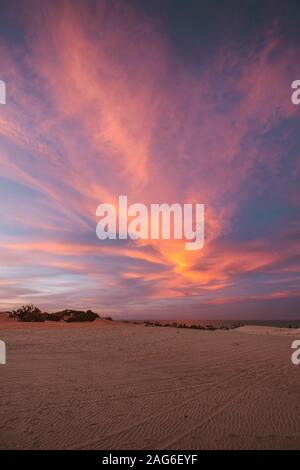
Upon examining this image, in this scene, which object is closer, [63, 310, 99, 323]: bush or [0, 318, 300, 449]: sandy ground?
[0, 318, 300, 449]: sandy ground

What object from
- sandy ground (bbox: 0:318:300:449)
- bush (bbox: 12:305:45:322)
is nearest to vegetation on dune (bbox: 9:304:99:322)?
bush (bbox: 12:305:45:322)

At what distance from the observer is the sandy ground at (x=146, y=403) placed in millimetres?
4648

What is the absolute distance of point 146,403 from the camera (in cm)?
616

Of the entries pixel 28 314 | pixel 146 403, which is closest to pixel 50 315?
pixel 28 314

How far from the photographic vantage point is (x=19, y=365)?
9.09 m

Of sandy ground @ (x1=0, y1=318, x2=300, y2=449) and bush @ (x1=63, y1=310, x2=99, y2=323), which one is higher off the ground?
sandy ground @ (x1=0, y1=318, x2=300, y2=449)

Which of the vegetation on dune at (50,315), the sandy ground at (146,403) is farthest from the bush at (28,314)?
the sandy ground at (146,403)

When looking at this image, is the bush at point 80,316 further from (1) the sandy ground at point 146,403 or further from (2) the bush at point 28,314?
(1) the sandy ground at point 146,403

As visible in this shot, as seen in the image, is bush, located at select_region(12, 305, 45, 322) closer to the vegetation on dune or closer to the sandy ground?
the vegetation on dune

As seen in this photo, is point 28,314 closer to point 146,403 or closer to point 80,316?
point 80,316

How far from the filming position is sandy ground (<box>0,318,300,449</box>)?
15.3 ft
